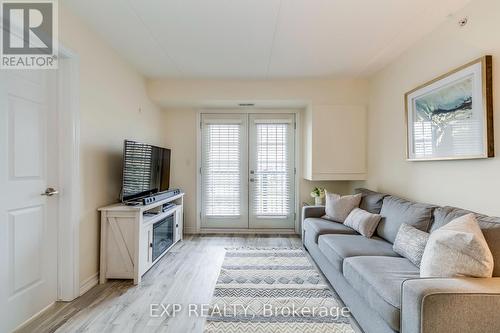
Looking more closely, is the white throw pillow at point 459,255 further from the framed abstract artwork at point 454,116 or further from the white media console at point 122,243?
the white media console at point 122,243

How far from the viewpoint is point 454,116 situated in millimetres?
2256

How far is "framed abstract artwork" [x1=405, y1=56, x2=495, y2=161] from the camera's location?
1.96 metres

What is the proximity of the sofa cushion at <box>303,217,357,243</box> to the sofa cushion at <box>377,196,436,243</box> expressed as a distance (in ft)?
1.17

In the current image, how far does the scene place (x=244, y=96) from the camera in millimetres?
4086

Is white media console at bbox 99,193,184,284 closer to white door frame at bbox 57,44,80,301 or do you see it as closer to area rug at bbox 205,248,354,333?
→ white door frame at bbox 57,44,80,301

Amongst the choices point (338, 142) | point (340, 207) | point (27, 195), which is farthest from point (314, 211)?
point (27, 195)

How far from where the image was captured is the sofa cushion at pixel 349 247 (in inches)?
88.7

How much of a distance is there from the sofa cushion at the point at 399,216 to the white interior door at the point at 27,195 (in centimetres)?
A: 304

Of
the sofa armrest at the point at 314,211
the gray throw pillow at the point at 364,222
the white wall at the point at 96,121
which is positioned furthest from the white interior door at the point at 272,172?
the white wall at the point at 96,121

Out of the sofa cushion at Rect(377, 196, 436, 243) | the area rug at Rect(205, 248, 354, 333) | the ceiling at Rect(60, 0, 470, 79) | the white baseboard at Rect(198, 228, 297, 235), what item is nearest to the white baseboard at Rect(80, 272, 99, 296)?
the area rug at Rect(205, 248, 354, 333)

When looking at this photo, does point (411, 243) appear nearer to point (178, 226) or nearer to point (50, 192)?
point (50, 192)

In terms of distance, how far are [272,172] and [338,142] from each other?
1.23m

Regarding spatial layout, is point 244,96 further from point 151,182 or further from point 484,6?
point 484,6

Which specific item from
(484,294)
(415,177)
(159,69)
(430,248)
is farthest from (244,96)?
(484,294)
